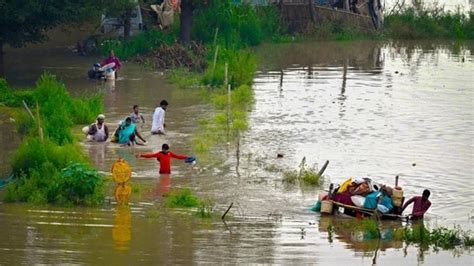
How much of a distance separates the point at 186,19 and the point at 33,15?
A: 28.3 feet

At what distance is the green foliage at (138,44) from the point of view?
1372 inches

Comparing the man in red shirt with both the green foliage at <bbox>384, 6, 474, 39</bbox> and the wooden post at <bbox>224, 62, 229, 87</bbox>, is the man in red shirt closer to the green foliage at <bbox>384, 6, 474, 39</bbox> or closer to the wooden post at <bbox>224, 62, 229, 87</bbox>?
the wooden post at <bbox>224, 62, 229, 87</bbox>

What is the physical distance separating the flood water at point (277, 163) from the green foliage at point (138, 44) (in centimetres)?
89

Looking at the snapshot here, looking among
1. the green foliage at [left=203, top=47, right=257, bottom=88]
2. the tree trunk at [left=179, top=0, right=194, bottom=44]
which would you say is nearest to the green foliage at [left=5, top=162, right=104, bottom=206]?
the green foliage at [left=203, top=47, right=257, bottom=88]

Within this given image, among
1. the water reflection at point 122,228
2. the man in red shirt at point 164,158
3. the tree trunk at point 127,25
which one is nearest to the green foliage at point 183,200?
the water reflection at point 122,228

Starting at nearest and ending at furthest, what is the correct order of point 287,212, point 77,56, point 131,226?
point 131,226 → point 287,212 → point 77,56

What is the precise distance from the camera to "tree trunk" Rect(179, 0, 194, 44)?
3581 cm

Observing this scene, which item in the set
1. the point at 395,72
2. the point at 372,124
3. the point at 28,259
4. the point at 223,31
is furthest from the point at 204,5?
the point at 28,259

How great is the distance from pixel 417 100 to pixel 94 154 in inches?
411

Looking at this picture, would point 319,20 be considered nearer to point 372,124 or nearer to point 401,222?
point 372,124

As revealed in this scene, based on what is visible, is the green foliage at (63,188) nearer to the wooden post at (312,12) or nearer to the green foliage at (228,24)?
the green foliage at (228,24)

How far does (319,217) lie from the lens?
1580cm

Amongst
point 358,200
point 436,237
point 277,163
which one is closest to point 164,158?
point 277,163

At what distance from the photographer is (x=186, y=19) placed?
36.0m
